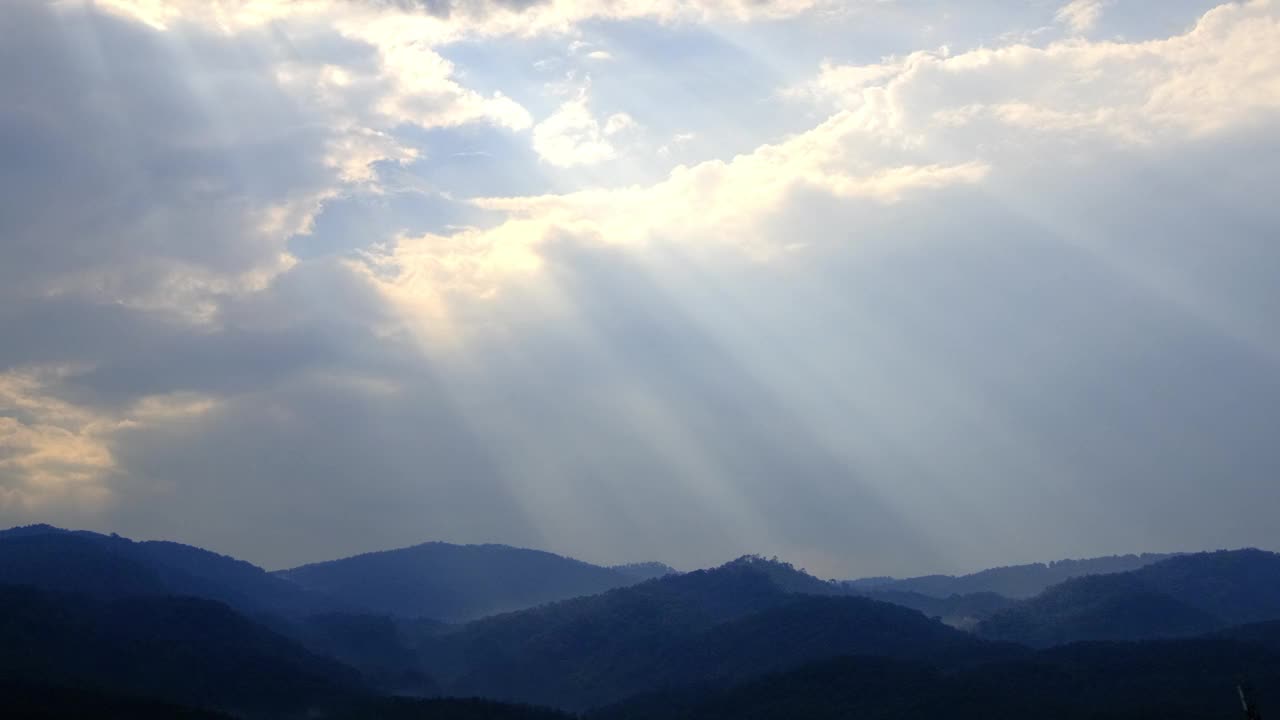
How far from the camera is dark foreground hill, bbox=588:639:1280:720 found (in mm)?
162875

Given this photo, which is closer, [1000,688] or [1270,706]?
[1270,706]

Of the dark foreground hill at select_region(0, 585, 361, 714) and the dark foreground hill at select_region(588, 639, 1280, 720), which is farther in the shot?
the dark foreground hill at select_region(0, 585, 361, 714)

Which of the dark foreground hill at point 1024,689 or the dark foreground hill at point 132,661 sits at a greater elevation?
the dark foreground hill at point 132,661

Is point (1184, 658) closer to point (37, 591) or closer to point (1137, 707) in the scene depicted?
point (1137, 707)

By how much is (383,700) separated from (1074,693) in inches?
4275

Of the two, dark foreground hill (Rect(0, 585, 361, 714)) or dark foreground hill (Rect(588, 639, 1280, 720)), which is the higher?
dark foreground hill (Rect(0, 585, 361, 714))

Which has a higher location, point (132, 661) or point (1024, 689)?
point (132, 661)

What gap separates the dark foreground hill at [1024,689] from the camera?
163 m

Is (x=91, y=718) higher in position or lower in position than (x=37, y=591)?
lower

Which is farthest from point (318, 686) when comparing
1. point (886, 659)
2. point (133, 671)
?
point (886, 659)

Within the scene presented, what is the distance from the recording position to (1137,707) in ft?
525

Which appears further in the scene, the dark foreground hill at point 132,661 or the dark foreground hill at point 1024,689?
the dark foreground hill at point 132,661

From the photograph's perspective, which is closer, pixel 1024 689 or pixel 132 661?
pixel 1024 689

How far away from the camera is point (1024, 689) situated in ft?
570
